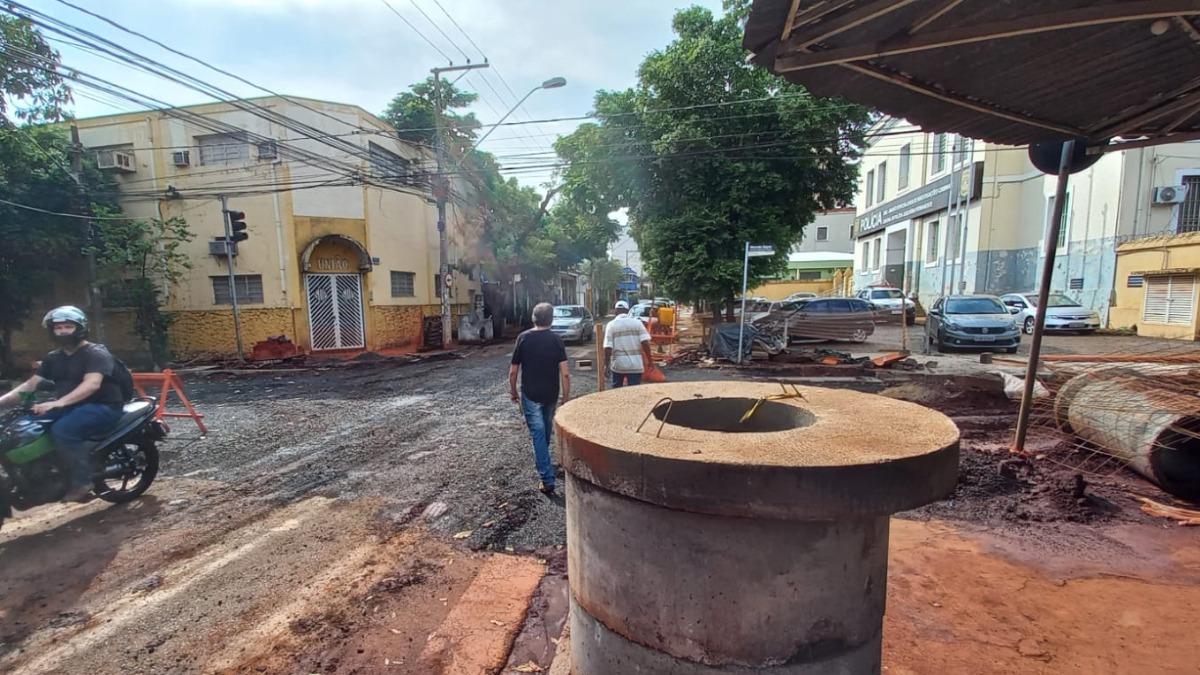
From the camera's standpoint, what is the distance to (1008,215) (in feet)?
65.3

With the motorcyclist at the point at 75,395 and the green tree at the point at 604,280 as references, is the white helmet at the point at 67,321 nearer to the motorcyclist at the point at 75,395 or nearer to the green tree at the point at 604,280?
the motorcyclist at the point at 75,395

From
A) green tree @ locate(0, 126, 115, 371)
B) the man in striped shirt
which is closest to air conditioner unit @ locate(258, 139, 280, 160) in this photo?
green tree @ locate(0, 126, 115, 371)

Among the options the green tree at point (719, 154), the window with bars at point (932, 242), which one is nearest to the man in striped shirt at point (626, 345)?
the green tree at point (719, 154)

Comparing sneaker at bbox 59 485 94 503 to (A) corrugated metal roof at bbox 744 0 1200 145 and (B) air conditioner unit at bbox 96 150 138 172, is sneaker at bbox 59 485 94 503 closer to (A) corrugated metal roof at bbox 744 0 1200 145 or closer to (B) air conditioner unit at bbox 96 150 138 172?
(A) corrugated metal roof at bbox 744 0 1200 145

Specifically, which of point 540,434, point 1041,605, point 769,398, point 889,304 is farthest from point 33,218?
point 889,304

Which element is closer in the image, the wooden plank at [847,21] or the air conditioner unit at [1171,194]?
the wooden plank at [847,21]

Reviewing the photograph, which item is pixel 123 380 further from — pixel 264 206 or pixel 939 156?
pixel 939 156

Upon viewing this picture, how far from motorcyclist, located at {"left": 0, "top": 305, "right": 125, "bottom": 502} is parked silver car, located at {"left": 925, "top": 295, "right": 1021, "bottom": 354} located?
49.1 feet

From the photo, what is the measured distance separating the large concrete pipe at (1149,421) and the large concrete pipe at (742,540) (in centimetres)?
370

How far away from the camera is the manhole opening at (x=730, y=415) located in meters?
2.64

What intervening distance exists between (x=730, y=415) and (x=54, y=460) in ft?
15.9

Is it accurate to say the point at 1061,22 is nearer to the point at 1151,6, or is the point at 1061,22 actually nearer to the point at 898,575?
the point at 1151,6

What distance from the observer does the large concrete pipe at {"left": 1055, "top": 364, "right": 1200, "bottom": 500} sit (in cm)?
399

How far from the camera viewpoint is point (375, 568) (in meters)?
3.36
